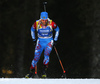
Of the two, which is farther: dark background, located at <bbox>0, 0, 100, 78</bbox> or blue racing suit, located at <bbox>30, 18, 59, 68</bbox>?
dark background, located at <bbox>0, 0, 100, 78</bbox>

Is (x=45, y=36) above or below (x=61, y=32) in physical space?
above

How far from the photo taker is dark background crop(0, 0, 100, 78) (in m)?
18.6

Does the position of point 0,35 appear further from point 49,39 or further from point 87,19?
point 49,39

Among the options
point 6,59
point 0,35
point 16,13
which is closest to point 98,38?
point 16,13

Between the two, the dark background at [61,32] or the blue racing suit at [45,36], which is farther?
the dark background at [61,32]

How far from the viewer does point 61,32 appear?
22.8m

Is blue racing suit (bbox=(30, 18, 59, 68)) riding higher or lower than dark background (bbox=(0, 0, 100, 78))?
higher

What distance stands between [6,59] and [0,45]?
1160 millimetres

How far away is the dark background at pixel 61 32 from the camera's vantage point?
18.6 m

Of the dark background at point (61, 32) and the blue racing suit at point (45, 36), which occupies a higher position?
the blue racing suit at point (45, 36)

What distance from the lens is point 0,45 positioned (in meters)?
25.8

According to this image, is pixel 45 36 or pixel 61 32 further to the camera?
pixel 61 32

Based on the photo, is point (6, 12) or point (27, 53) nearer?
point (6, 12)

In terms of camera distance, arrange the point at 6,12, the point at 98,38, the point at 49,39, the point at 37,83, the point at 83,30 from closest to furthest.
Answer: the point at 37,83 < the point at 49,39 < the point at 98,38 < the point at 6,12 < the point at 83,30
